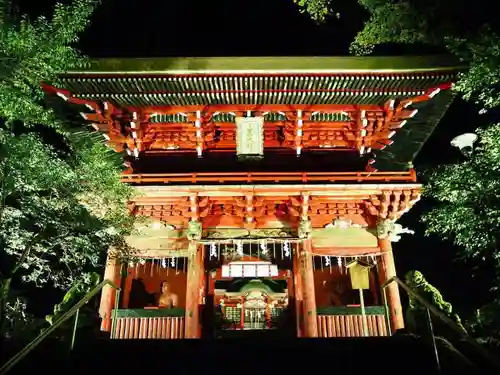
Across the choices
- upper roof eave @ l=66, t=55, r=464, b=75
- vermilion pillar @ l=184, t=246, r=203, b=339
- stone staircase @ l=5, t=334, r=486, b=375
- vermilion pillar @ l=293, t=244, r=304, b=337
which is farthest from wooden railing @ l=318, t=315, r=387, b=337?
upper roof eave @ l=66, t=55, r=464, b=75

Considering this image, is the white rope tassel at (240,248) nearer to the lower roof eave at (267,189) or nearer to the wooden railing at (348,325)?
the lower roof eave at (267,189)

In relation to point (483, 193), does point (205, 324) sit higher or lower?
lower

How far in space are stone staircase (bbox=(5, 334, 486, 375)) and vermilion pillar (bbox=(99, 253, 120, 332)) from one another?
366 cm

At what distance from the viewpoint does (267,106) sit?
513 inches

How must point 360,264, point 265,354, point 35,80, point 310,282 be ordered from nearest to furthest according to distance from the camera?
point 265,354 → point 35,80 → point 360,264 → point 310,282

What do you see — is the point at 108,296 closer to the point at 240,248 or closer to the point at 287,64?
the point at 240,248

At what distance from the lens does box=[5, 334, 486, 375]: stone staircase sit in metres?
7.25

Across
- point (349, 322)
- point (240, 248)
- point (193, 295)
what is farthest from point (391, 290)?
point (193, 295)

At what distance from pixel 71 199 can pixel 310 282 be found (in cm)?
629

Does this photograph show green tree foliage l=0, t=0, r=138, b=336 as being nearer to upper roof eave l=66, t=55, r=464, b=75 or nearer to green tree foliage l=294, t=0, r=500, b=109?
upper roof eave l=66, t=55, r=464, b=75

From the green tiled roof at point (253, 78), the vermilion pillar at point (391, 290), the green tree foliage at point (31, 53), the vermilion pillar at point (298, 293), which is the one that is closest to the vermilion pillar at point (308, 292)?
the vermilion pillar at point (298, 293)

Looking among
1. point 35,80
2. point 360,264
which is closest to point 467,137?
point 360,264

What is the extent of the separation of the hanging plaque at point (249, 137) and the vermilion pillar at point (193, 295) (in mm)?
3062

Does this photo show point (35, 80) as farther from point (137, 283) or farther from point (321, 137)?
point (321, 137)
